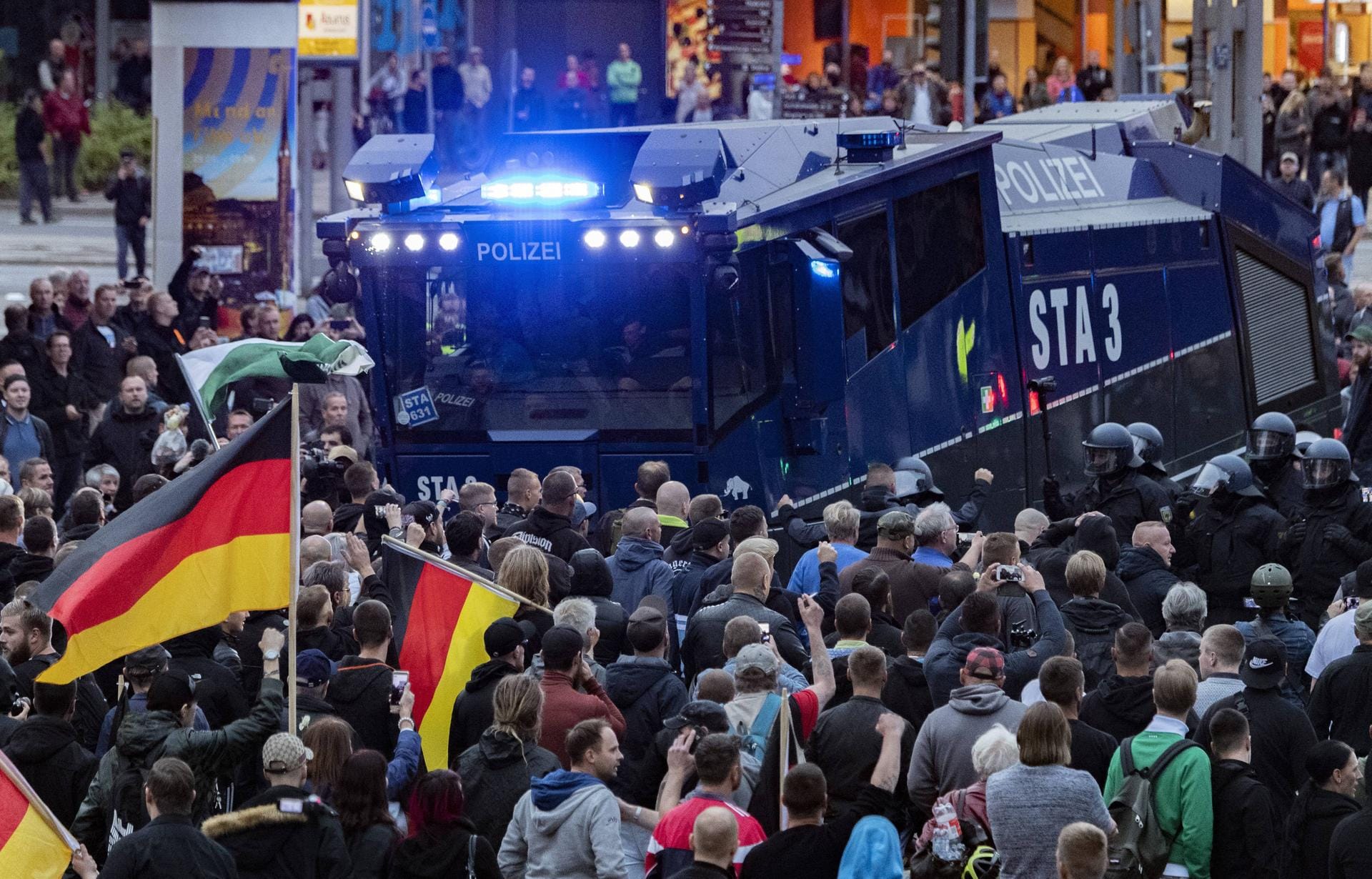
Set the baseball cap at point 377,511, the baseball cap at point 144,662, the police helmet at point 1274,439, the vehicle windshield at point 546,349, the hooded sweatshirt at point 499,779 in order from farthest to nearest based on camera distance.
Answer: the police helmet at point 1274,439
the vehicle windshield at point 546,349
the baseball cap at point 377,511
the baseball cap at point 144,662
the hooded sweatshirt at point 499,779

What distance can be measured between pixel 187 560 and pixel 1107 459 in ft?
21.1

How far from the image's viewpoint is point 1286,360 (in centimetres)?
1720

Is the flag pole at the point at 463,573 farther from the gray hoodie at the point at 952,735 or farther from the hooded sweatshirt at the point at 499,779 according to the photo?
the gray hoodie at the point at 952,735

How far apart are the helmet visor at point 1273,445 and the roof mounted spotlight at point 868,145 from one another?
2856 millimetres

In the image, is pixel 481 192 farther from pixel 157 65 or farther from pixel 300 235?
pixel 300 235

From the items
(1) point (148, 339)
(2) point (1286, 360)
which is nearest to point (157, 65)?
(1) point (148, 339)

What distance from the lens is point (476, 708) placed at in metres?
8.92

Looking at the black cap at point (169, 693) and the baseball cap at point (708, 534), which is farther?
the baseball cap at point (708, 534)

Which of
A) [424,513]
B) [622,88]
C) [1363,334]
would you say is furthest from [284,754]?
[622,88]

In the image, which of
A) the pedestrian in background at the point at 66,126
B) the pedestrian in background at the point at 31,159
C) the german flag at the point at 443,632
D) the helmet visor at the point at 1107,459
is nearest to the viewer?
the german flag at the point at 443,632

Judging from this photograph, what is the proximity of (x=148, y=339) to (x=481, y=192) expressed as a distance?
20.5 ft

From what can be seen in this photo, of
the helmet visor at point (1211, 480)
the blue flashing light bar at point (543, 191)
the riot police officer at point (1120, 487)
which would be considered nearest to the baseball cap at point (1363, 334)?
the riot police officer at point (1120, 487)

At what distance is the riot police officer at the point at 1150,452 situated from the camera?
44.9 feet

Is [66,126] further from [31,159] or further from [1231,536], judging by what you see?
[1231,536]
